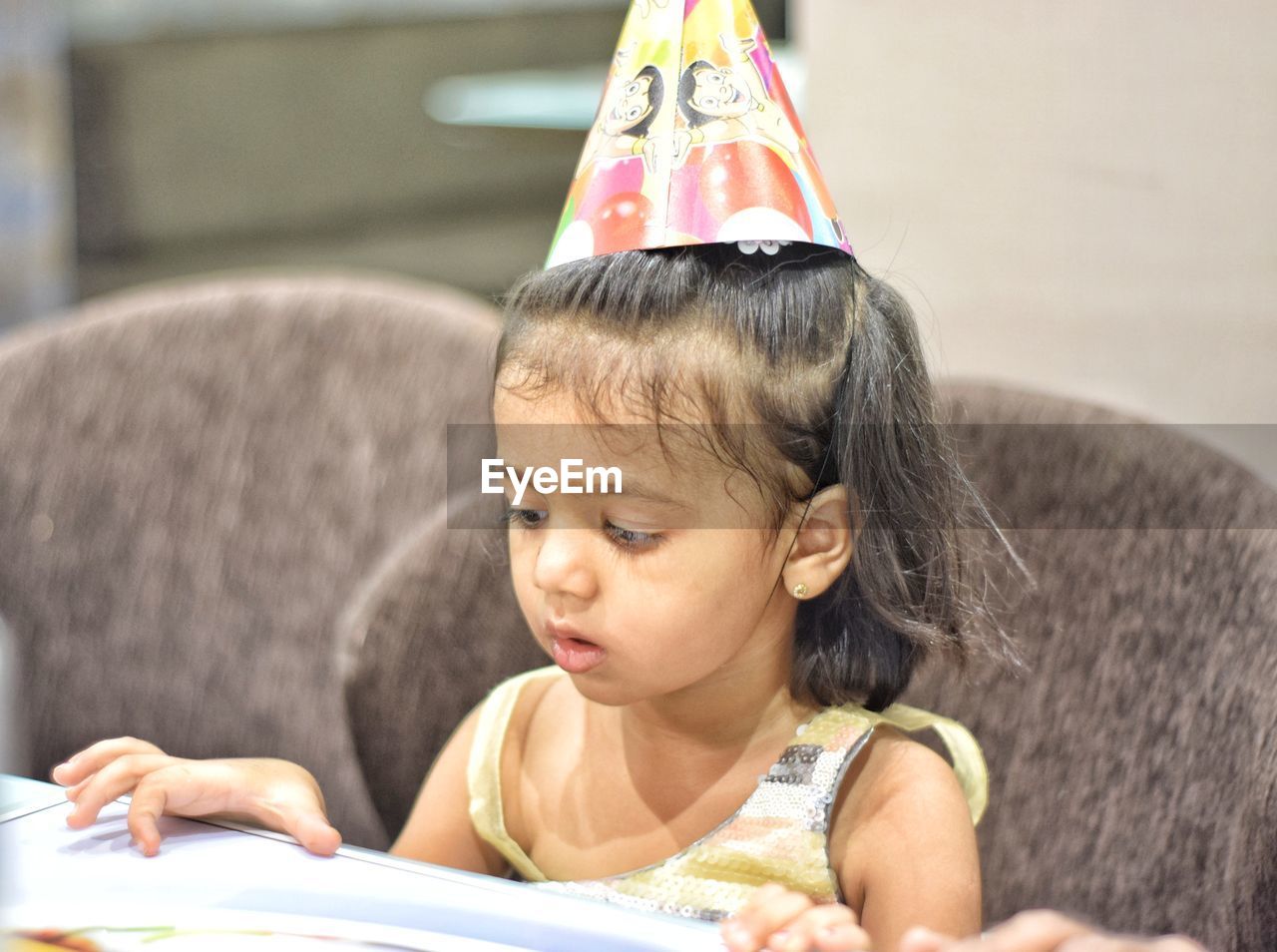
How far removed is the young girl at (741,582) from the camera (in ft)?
1.86

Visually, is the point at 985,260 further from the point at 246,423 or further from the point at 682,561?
the point at 246,423

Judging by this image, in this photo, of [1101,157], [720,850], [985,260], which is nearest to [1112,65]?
[1101,157]

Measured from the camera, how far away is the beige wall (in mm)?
748

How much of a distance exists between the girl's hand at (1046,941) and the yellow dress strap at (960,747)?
0.79ft

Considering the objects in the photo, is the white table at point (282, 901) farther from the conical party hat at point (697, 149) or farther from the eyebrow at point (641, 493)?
the conical party hat at point (697, 149)

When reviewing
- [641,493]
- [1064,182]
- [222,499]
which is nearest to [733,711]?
[641,493]

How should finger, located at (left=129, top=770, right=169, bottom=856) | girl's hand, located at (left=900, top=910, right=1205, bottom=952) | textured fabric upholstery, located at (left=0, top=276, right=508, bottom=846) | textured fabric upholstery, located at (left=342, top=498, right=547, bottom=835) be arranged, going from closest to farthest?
girl's hand, located at (left=900, top=910, right=1205, bottom=952), finger, located at (left=129, top=770, right=169, bottom=856), textured fabric upholstery, located at (left=342, top=498, right=547, bottom=835), textured fabric upholstery, located at (left=0, top=276, right=508, bottom=846)

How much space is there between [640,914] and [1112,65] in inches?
23.9

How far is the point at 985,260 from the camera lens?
3.13ft

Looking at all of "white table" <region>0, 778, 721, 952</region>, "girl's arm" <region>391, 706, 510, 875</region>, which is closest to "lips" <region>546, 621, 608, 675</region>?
"white table" <region>0, 778, 721, 952</region>

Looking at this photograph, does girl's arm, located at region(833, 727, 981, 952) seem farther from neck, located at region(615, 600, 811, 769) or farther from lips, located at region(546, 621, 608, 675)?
lips, located at region(546, 621, 608, 675)

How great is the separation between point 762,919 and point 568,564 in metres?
0.16

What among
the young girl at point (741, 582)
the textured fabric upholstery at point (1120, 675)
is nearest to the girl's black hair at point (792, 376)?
the young girl at point (741, 582)

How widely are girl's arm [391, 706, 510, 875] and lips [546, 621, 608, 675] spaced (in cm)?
21
